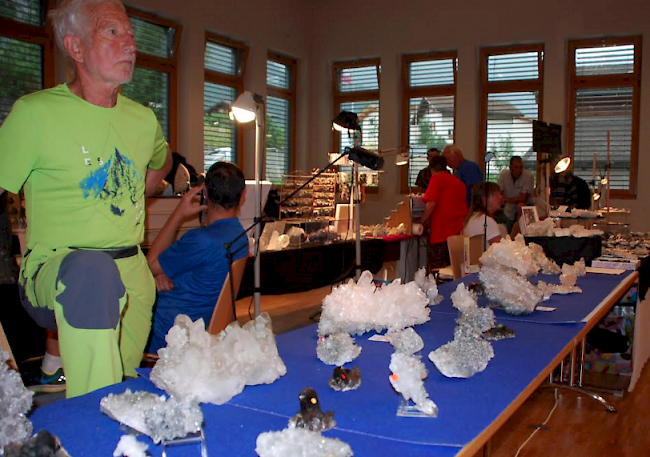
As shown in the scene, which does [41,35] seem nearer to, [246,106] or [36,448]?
[246,106]

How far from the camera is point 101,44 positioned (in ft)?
4.93

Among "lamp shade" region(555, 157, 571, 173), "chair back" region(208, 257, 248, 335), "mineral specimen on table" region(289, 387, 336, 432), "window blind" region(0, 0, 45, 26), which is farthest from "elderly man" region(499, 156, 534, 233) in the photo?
"mineral specimen on table" region(289, 387, 336, 432)

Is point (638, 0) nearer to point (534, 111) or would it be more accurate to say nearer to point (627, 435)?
point (534, 111)

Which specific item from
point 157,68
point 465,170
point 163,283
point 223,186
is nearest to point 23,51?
point 157,68

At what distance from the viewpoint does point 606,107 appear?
9.48 m

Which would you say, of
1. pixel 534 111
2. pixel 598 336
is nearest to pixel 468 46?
pixel 534 111

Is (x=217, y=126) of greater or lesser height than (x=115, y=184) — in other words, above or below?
above

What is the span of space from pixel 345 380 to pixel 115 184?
0.67 m

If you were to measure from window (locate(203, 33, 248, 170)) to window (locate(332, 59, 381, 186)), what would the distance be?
1.96 metres

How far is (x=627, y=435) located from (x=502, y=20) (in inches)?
310

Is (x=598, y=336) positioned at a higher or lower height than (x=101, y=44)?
lower

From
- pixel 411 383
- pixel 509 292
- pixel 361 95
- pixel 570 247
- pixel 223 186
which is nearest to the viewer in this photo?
pixel 411 383

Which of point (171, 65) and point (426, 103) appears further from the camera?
point (426, 103)

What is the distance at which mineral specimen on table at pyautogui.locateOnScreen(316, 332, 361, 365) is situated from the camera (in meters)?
1.43
